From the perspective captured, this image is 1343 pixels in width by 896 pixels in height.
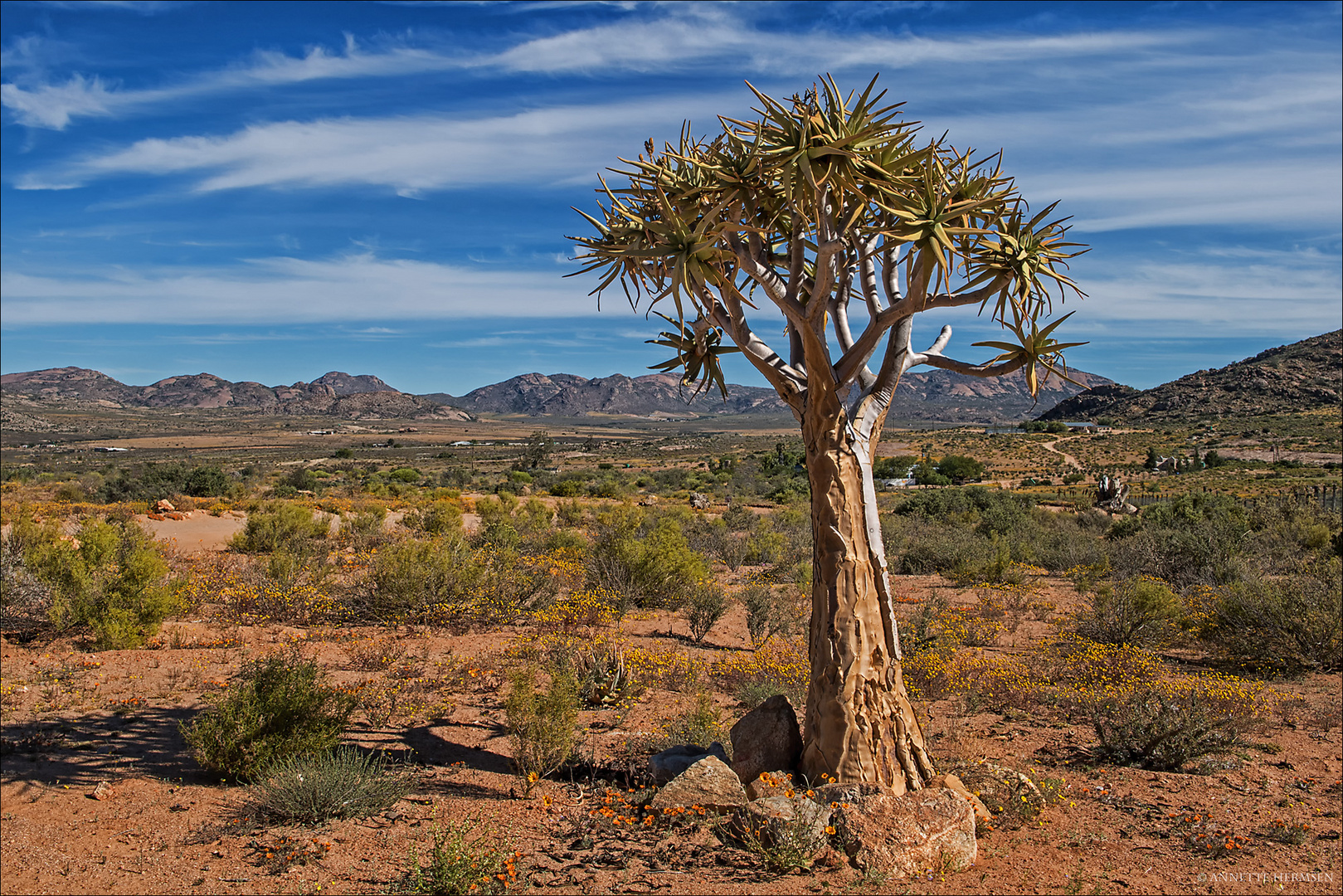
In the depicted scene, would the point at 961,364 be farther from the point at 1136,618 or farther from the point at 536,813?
the point at 1136,618

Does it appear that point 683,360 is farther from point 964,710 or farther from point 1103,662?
point 1103,662

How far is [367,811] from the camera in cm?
559

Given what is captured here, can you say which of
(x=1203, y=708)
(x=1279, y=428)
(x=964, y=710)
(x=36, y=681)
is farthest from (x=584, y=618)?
(x=1279, y=428)

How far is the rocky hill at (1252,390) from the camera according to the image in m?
64.2

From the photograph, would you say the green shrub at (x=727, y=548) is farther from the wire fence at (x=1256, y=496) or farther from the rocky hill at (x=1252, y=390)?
the rocky hill at (x=1252, y=390)

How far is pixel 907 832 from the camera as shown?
486 centimetres

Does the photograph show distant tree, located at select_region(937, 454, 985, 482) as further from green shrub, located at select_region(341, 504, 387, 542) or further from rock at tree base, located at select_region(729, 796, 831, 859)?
rock at tree base, located at select_region(729, 796, 831, 859)

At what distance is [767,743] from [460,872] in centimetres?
252

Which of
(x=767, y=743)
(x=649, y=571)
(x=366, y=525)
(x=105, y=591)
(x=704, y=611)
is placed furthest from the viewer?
(x=366, y=525)

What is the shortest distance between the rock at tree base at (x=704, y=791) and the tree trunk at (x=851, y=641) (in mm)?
592

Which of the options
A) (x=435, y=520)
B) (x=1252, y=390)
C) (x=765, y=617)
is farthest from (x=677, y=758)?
(x=1252, y=390)

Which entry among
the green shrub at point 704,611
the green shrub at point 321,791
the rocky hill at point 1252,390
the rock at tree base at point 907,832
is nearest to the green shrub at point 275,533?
the green shrub at point 704,611

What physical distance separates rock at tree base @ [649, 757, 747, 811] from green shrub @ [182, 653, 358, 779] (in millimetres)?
2757

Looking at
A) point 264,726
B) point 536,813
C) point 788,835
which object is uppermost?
point 264,726
